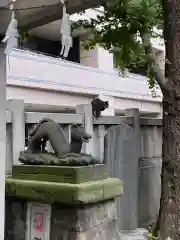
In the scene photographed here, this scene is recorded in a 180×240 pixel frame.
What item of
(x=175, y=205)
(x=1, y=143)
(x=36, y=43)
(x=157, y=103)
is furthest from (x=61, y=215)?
(x=157, y=103)

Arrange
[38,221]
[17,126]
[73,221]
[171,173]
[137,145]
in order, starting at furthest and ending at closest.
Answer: [137,145], [171,173], [17,126], [38,221], [73,221]

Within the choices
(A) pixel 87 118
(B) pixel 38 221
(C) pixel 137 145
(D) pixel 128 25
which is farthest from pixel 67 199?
Result: (D) pixel 128 25

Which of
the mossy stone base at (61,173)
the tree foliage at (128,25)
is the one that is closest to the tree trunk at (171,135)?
the tree foliage at (128,25)

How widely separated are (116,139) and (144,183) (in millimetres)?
1345

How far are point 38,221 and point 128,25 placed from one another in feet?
13.4

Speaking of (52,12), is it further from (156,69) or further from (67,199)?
(156,69)

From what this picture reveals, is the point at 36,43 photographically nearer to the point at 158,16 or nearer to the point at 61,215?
the point at 158,16

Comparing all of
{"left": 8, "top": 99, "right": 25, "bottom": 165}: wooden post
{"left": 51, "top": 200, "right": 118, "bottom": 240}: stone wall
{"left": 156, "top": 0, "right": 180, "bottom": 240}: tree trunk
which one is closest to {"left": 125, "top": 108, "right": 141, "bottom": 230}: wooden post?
{"left": 156, "top": 0, "right": 180, "bottom": 240}: tree trunk

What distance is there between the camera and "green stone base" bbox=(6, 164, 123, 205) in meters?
4.05

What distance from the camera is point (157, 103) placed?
65.8ft

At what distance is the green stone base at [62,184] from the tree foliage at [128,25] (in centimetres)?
262

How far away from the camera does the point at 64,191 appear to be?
406cm

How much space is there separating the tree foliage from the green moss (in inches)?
104

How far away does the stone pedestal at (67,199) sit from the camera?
4113 mm
